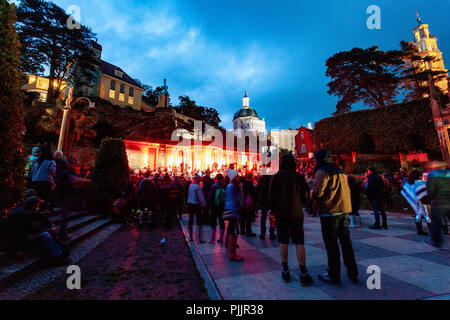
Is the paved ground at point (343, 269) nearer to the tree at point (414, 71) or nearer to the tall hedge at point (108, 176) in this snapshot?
the tall hedge at point (108, 176)

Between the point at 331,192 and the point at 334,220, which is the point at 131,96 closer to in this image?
the point at 331,192

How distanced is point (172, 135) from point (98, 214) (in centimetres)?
2627

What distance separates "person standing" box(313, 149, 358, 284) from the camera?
292 cm

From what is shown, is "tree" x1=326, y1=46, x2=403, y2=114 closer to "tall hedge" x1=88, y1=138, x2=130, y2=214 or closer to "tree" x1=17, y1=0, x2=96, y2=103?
"tall hedge" x1=88, y1=138, x2=130, y2=214

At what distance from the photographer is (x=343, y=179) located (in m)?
3.14

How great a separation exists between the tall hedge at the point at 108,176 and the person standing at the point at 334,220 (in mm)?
8554

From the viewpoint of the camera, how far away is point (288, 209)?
3055 mm

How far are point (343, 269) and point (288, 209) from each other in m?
1.74

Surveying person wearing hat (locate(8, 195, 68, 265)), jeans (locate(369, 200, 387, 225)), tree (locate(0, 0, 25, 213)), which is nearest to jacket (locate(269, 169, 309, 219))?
person wearing hat (locate(8, 195, 68, 265))

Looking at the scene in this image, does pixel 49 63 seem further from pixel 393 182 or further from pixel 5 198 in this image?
pixel 393 182

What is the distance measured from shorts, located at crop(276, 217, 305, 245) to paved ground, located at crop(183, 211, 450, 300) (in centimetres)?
62

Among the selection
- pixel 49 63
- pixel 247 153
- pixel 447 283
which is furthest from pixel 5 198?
pixel 247 153

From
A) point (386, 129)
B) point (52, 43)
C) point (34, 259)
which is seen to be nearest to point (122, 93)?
point (52, 43)

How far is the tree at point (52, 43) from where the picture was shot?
24.0 metres
